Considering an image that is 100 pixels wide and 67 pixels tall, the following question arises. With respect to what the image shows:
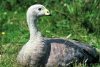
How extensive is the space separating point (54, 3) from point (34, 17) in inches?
108

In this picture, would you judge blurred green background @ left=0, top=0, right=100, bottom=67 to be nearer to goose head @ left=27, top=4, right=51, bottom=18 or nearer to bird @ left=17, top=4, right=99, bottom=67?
bird @ left=17, top=4, right=99, bottom=67

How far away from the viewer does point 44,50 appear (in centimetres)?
521

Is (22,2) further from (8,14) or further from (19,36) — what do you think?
(19,36)

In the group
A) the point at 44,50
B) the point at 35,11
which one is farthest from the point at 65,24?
the point at 44,50

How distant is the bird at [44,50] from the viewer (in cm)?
515

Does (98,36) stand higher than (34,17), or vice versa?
(34,17)

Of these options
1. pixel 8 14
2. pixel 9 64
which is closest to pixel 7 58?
pixel 9 64

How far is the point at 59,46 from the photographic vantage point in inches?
212

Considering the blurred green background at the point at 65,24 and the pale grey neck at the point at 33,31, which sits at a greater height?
the pale grey neck at the point at 33,31

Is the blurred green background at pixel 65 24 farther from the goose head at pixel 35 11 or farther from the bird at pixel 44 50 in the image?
the goose head at pixel 35 11

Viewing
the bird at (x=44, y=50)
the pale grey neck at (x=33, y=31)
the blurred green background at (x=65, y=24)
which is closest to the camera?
the bird at (x=44, y=50)

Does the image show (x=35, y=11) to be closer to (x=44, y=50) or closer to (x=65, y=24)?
(x=44, y=50)

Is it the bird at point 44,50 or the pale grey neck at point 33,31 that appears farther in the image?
the pale grey neck at point 33,31

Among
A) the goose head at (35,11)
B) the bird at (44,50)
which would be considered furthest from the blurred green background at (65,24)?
the goose head at (35,11)
